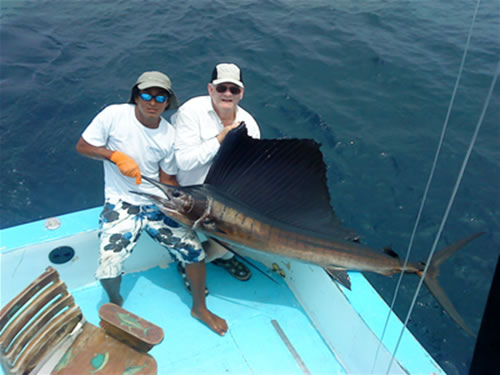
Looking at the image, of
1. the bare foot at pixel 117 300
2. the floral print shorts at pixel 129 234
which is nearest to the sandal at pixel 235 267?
the floral print shorts at pixel 129 234

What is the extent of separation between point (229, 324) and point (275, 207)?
817 millimetres

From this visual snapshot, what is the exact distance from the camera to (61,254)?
219cm

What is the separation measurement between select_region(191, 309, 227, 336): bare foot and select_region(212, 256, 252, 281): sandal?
0.36 metres

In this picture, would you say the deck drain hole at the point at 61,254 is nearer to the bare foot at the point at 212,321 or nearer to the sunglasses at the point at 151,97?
the bare foot at the point at 212,321

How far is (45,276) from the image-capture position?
1506 millimetres

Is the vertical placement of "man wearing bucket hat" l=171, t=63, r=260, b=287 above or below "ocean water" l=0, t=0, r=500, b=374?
above

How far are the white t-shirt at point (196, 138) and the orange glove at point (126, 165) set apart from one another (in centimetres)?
23

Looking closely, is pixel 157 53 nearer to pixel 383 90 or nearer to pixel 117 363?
pixel 383 90

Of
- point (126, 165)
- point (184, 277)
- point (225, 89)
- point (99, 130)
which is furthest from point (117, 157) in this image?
point (184, 277)

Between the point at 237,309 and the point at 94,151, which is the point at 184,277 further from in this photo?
the point at 94,151

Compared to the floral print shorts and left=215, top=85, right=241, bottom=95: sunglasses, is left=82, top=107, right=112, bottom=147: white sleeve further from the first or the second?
left=215, top=85, right=241, bottom=95: sunglasses

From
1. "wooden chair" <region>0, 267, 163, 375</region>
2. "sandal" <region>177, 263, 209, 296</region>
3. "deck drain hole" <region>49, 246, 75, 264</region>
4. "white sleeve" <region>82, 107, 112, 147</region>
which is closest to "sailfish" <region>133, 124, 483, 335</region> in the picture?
"white sleeve" <region>82, 107, 112, 147</region>

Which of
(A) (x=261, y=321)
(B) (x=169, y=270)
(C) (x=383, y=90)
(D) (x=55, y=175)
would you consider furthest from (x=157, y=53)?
(A) (x=261, y=321)

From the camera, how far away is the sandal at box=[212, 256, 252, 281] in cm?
249
